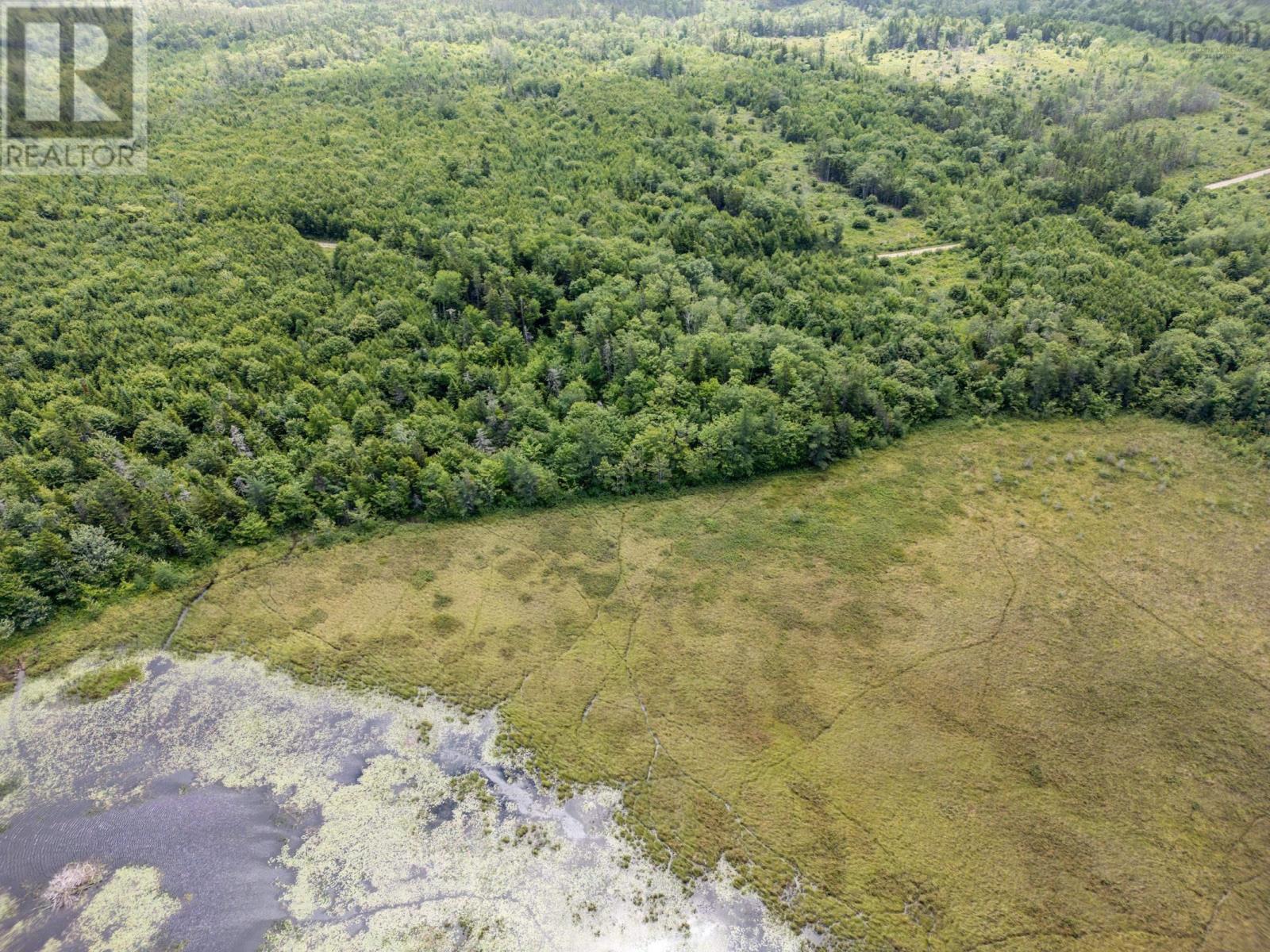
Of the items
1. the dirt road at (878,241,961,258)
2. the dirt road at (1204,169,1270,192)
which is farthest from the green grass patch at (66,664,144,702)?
the dirt road at (1204,169,1270,192)

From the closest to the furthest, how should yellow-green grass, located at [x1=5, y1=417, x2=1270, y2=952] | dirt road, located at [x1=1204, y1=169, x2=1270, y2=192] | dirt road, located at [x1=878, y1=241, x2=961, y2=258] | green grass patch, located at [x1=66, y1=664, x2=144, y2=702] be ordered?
yellow-green grass, located at [x1=5, y1=417, x2=1270, y2=952]
green grass patch, located at [x1=66, y1=664, x2=144, y2=702]
dirt road, located at [x1=878, y1=241, x2=961, y2=258]
dirt road, located at [x1=1204, y1=169, x2=1270, y2=192]

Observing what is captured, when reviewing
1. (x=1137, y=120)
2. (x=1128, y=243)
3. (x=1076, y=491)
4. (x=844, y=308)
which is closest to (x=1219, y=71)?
(x=1137, y=120)

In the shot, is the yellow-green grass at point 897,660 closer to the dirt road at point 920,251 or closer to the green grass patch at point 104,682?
the green grass patch at point 104,682

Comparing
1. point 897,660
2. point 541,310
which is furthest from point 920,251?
point 897,660

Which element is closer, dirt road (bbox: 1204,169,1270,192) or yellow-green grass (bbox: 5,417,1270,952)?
yellow-green grass (bbox: 5,417,1270,952)

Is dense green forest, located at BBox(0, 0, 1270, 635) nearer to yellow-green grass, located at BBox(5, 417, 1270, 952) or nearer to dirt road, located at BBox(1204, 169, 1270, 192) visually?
dirt road, located at BBox(1204, 169, 1270, 192)

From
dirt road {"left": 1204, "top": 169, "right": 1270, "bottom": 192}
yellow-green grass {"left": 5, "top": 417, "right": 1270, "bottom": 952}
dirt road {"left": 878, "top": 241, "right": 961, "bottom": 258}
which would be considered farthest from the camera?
dirt road {"left": 1204, "top": 169, "right": 1270, "bottom": 192}
